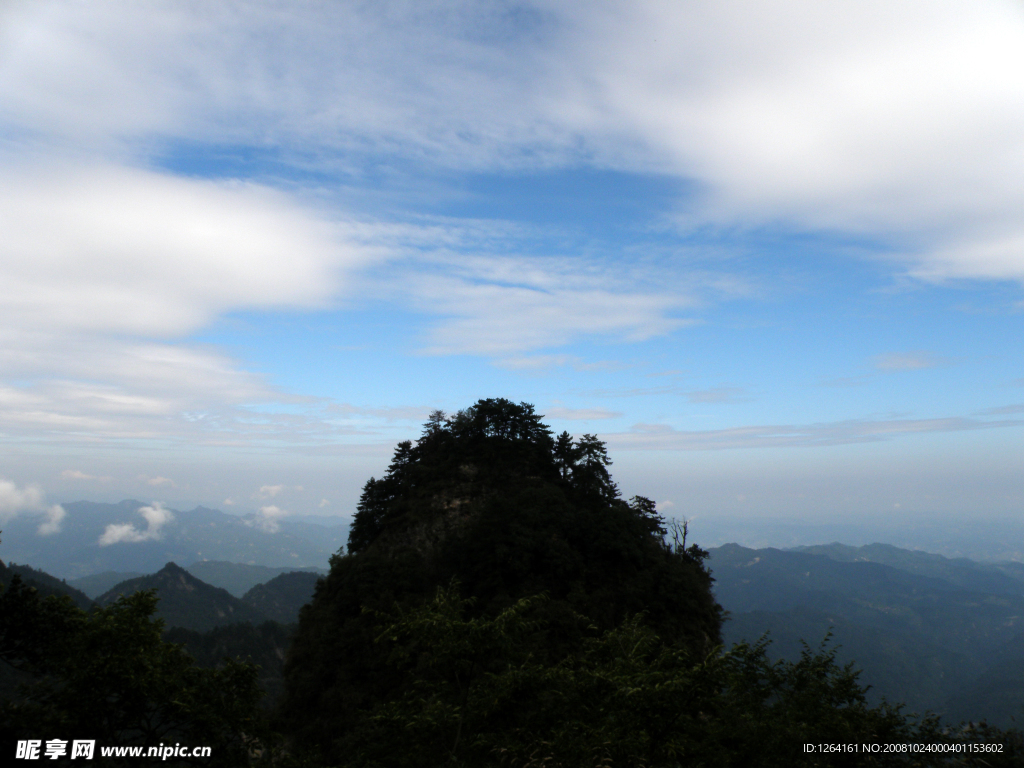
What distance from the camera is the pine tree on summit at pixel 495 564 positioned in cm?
4044

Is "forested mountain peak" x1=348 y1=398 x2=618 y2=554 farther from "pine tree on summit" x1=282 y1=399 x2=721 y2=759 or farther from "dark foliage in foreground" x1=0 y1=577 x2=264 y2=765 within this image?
"dark foliage in foreground" x1=0 y1=577 x2=264 y2=765

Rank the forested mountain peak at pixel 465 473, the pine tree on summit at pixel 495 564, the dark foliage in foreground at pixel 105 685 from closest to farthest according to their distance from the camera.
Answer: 1. the dark foliage in foreground at pixel 105 685
2. the pine tree on summit at pixel 495 564
3. the forested mountain peak at pixel 465 473

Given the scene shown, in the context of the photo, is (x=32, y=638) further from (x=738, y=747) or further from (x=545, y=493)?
(x=545, y=493)

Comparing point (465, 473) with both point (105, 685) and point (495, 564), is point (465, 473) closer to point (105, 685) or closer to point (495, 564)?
point (495, 564)

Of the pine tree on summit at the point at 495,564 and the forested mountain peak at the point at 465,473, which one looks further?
the forested mountain peak at the point at 465,473

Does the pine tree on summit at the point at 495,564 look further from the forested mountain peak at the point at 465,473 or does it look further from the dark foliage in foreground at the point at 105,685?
the dark foliage in foreground at the point at 105,685

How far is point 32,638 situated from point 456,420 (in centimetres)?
5128

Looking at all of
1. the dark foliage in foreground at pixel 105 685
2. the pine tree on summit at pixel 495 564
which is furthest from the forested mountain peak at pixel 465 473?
the dark foliage in foreground at pixel 105 685

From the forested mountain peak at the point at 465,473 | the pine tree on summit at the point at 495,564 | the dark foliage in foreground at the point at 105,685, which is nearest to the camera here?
the dark foliage in foreground at the point at 105,685

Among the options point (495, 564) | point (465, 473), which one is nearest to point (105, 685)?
point (495, 564)

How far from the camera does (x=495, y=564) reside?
155 feet

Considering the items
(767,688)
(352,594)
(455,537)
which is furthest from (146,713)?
(455,537)

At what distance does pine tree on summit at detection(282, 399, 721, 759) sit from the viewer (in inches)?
1592

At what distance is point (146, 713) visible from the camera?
1811cm
